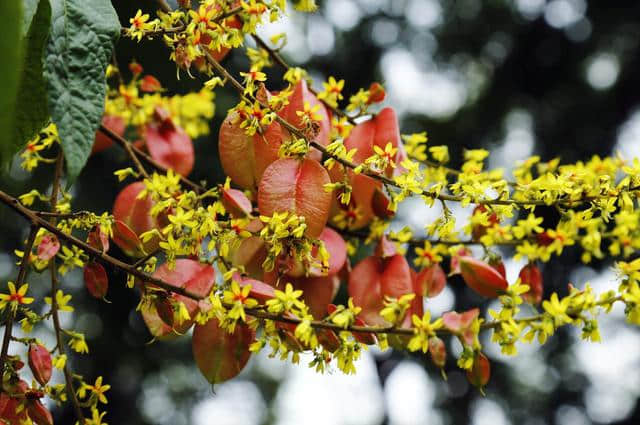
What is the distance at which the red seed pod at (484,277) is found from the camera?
0.67 meters

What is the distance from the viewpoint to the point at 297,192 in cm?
59

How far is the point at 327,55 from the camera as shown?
9.24ft

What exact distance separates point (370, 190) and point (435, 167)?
15cm

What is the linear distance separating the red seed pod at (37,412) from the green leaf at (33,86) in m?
0.24

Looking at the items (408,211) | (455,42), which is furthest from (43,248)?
(455,42)

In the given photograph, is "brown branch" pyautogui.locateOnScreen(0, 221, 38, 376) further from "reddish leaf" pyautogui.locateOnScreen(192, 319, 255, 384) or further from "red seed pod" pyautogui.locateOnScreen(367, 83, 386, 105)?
"red seed pod" pyautogui.locateOnScreen(367, 83, 386, 105)

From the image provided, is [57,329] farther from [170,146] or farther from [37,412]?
[170,146]

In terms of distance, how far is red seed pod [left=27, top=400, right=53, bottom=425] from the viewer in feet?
1.90

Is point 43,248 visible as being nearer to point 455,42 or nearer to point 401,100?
point 401,100

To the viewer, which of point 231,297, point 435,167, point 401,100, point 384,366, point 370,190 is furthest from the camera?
point 401,100

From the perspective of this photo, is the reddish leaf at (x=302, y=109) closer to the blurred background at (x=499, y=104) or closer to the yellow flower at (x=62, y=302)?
the yellow flower at (x=62, y=302)

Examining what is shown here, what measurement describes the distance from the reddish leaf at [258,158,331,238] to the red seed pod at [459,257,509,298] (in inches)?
6.1

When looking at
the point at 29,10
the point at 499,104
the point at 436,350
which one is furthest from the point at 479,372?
the point at 499,104

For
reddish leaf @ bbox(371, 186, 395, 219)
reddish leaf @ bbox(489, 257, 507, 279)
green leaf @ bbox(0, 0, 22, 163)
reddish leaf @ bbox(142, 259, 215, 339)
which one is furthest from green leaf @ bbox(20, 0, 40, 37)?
reddish leaf @ bbox(489, 257, 507, 279)
